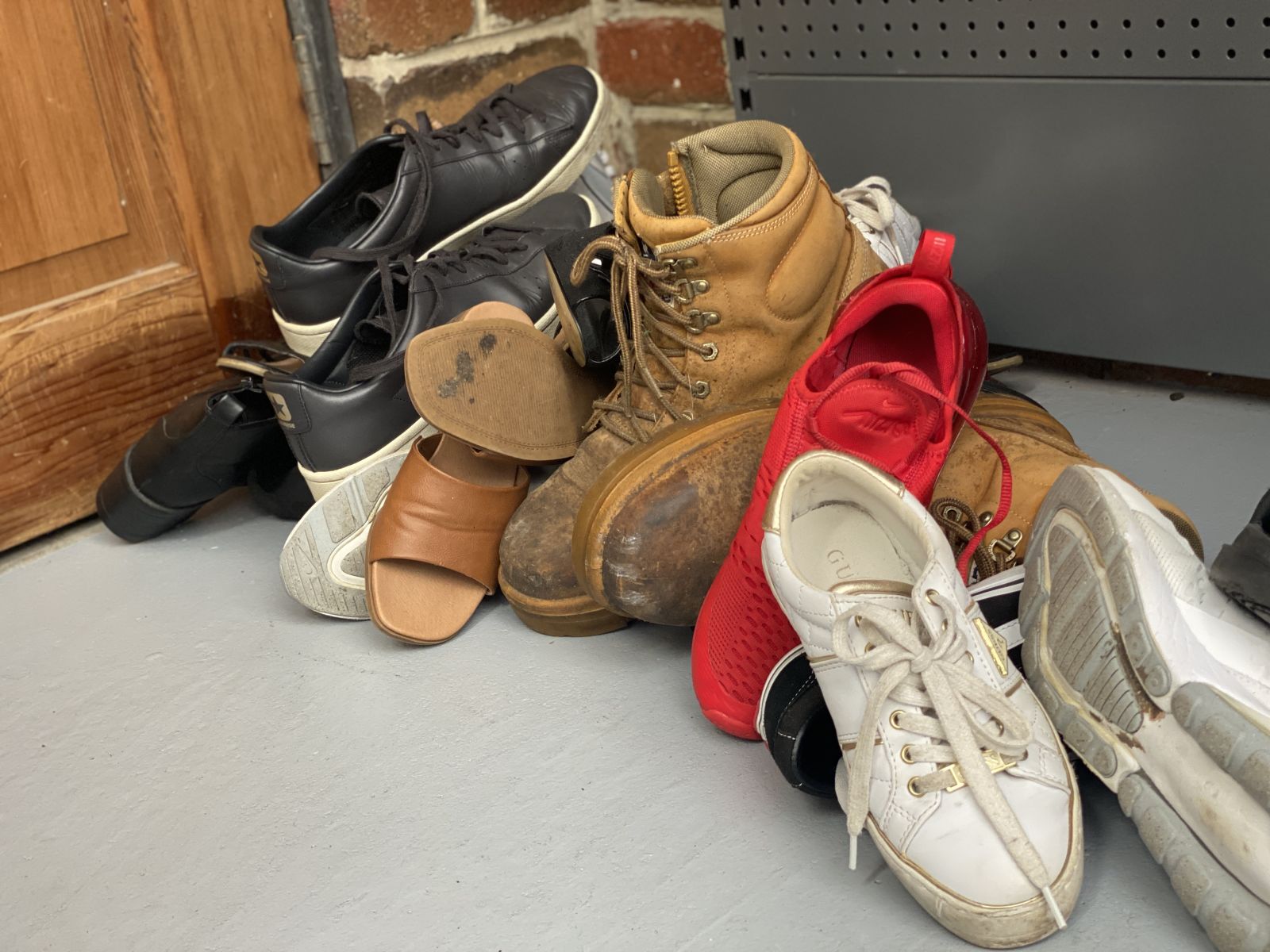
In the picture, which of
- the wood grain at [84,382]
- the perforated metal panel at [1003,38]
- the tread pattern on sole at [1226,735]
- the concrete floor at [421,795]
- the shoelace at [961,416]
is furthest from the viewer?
the wood grain at [84,382]

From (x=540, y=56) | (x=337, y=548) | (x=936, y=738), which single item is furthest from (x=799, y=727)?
(x=540, y=56)

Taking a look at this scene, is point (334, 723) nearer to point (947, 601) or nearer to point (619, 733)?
point (619, 733)

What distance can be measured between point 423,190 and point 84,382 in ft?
1.60

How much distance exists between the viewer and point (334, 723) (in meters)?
1.10

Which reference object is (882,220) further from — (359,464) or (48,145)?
(48,145)

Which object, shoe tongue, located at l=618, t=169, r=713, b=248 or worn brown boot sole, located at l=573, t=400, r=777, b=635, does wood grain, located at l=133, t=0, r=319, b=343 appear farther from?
worn brown boot sole, located at l=573, t=400, r=777, b=635

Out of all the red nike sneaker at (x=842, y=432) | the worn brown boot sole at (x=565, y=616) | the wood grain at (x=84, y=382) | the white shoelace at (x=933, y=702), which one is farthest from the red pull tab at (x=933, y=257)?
the wood grain at (x=84, y=382)

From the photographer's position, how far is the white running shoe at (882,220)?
1388 millimetres

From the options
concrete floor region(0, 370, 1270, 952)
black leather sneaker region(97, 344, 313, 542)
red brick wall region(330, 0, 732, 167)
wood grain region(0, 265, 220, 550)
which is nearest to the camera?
concrete floor region(0, 370, 1270, 952)

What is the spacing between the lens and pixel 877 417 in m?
1.02

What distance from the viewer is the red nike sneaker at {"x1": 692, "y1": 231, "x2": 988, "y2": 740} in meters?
0.97

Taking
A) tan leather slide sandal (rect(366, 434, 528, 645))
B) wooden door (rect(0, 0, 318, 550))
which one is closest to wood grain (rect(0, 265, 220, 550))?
wooden door (rect(0, 0, 318, 550))

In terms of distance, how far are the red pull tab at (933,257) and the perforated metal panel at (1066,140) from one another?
0.45 meters

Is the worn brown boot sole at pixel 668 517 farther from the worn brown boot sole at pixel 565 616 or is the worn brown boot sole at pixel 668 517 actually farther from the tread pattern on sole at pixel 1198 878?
the tread pattern on sole at pixel 1198 878
